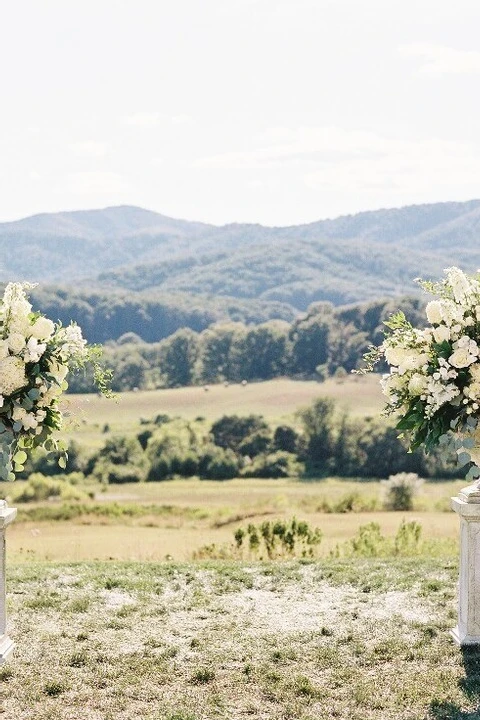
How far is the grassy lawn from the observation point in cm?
663

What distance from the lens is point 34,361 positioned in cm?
689

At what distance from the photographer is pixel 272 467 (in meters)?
61.6

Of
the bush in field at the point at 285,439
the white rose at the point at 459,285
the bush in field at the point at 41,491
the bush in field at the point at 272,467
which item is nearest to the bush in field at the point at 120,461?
the bush in field at the point at 272,467

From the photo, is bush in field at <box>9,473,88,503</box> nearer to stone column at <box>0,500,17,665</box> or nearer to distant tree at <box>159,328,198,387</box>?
stone column at <box>0,500,17,665</box>

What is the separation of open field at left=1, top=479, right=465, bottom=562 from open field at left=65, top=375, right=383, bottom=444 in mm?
18783

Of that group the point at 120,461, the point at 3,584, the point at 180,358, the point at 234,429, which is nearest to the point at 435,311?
the point at 3,584

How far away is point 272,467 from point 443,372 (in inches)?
2181

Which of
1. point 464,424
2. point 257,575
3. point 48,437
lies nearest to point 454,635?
point 464,424

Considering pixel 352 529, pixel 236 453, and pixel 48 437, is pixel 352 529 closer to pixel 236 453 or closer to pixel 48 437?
pixel 48 437

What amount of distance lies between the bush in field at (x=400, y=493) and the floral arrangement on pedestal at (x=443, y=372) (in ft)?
87.4

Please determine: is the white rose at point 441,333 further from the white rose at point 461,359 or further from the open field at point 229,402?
the open field at point 229,402

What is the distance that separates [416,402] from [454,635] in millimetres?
2393

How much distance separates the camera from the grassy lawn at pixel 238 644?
21.8 feet

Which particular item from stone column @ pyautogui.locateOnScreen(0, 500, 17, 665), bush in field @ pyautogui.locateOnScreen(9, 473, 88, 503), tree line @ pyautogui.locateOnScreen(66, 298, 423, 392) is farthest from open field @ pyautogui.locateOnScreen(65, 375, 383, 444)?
stone column @ pyautogui.locateOnScreen(0, 500, 17, 665)
